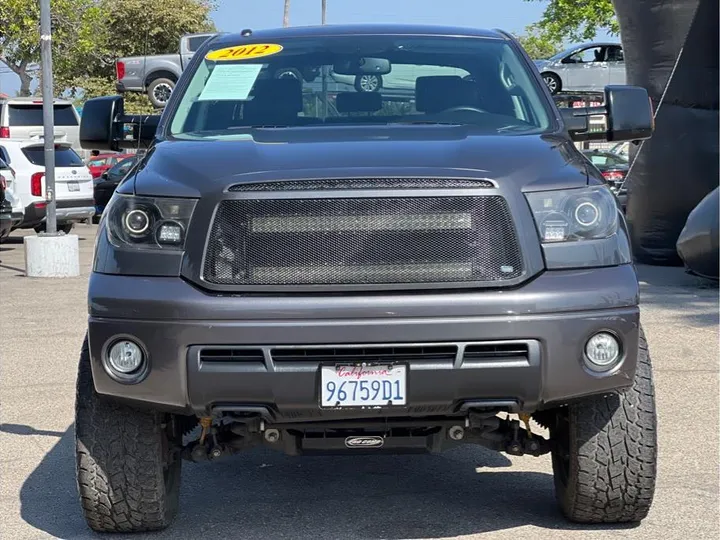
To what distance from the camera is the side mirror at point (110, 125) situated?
5.96m

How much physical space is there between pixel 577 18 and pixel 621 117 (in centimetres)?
4619

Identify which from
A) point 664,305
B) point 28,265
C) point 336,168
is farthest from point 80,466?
point 28,265

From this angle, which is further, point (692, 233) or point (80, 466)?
point (692, 233)

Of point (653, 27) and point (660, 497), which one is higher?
point (653, 27)

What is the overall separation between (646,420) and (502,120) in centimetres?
142

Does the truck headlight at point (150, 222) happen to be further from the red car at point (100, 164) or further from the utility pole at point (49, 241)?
the red car at point (100, 164)

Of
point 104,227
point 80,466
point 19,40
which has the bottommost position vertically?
point 19,40

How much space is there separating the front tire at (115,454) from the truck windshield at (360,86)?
1.20m

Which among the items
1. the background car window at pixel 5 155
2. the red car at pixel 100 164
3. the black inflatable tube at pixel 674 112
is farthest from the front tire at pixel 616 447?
the red car at pixel 100 164

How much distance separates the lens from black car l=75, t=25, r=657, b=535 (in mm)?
4188

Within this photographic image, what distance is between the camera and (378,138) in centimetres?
481

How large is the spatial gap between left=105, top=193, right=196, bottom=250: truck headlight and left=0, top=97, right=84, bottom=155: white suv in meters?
28.8

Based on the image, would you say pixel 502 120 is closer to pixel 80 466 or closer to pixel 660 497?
pixel 660 497

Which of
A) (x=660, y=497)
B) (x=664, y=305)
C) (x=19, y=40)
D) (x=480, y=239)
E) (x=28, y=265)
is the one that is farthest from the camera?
(x=19, y=40)
